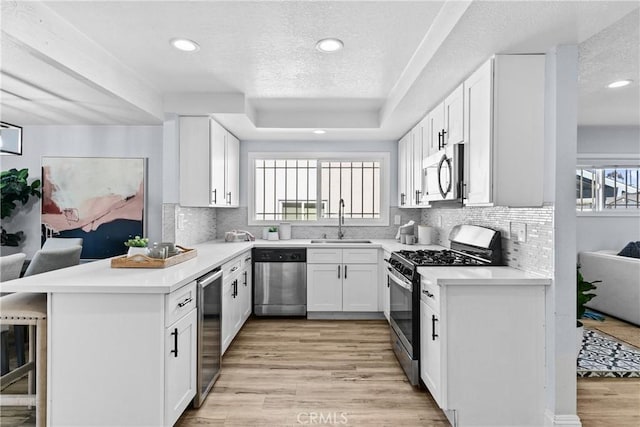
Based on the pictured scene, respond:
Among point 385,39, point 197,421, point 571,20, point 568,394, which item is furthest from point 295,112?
point 568,394

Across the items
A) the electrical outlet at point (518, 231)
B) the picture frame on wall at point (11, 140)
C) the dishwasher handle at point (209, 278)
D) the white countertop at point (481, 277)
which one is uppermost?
the picture frame on wall at point (11, 140)

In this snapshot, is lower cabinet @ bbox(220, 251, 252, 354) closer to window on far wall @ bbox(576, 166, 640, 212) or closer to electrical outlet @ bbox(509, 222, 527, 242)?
electrical outlet @ bbox(509, 222, 527, 242)

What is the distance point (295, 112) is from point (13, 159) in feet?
10.4

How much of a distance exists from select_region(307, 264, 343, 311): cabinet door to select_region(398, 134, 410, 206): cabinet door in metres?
1.18

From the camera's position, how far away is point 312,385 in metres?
2.54

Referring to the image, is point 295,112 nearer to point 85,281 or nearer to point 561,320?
point 85,281

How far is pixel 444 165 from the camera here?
2711mm

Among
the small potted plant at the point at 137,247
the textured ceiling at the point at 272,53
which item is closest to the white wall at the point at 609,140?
the textured ceiling at the point at 272,53

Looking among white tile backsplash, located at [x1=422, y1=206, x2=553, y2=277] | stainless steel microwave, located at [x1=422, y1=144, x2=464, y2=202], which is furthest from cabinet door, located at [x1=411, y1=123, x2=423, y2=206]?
white tile backsplash, located at [x1=422, y1=206, x2=553, y2=277]

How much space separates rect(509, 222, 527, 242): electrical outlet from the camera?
7.59 feet

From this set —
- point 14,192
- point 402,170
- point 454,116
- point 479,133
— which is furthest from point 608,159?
point 14,192

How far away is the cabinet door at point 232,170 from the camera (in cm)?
416

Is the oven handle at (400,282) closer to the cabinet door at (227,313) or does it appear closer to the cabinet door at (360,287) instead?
the cabinet door at (360,287)

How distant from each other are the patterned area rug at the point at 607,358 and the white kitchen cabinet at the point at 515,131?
5.39ft
